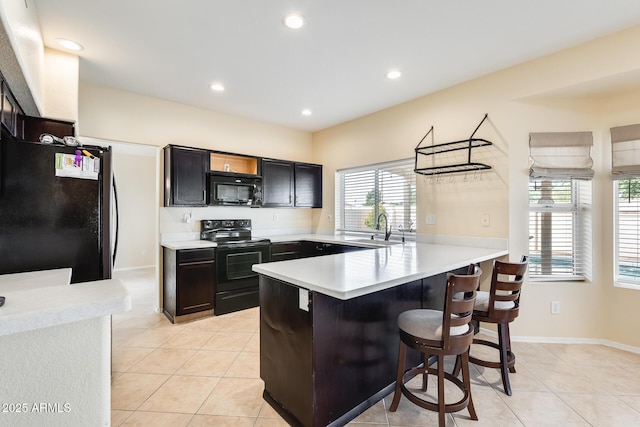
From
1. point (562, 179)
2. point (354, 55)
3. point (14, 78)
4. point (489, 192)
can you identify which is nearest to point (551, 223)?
point (562, 179)

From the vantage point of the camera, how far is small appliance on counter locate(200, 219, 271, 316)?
3668 millimetres

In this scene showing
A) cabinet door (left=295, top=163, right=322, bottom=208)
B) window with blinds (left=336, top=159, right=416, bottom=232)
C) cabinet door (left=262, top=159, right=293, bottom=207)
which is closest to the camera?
window with blinds (left=336, top=159, right=416, bottom=232)

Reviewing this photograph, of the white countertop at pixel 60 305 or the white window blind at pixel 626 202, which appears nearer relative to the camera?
the white countertop at pixel 60 305

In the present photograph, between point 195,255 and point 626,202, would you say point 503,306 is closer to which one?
point 626,202

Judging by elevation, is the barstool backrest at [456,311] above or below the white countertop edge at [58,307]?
below

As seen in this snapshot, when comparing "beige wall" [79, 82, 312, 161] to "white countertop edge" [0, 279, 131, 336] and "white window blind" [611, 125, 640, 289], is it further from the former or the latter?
"white window blind" [611, 125, 640, 289]

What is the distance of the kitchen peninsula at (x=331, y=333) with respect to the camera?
1.65 metres

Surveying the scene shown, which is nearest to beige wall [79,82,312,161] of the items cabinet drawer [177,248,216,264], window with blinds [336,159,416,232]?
window with blinds [336,159,416,232]

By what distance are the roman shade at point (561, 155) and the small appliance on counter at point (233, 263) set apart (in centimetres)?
325

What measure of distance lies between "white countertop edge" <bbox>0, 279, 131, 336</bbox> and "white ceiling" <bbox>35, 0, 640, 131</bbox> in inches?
82.7

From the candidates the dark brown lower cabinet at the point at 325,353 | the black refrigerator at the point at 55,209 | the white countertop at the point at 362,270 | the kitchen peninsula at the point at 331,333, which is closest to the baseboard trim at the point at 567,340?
the white countertop at the point at 362,270

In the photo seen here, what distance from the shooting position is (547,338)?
2.92 meters

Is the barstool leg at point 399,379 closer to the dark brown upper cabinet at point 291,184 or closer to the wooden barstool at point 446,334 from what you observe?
the wooden barstool at point 446,334

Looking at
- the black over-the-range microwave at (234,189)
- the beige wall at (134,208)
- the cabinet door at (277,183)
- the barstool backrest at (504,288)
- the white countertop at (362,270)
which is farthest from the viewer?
the beige wall at (134,208)
